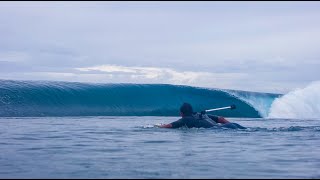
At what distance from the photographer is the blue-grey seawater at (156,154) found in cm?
730

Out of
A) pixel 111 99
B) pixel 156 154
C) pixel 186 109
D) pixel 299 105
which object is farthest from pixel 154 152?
pixel 299 105

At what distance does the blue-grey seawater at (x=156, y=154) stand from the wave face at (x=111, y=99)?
34.6 feet

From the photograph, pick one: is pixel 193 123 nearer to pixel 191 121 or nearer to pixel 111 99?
pixel 191 121

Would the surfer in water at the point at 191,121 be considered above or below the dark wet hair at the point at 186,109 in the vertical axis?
below

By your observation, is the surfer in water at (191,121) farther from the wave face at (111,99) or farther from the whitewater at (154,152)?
the wave face at (111,99)

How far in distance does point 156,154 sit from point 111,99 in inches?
773

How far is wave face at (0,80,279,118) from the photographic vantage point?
24.7 meters

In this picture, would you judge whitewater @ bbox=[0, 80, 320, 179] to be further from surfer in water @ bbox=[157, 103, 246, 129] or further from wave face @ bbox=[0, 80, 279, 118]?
wave face @ bbox=[0, 80, 279, 118]

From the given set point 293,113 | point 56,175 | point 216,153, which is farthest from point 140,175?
point 293,113

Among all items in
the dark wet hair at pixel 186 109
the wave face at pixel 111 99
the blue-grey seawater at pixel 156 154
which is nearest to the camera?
the blue-grey seawater at pixel 156 154

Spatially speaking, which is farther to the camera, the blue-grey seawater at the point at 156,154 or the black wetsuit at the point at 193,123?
the black wetsuit at the point at 193,123

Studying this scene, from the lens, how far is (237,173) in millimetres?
7277

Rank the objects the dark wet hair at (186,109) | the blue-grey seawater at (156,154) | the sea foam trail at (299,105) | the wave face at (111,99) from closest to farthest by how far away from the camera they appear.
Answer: the blue-grey seawater at (156,154), the dark wet hair at (186,109), the wave face at (111,99), the sea foam trail at (299,105)

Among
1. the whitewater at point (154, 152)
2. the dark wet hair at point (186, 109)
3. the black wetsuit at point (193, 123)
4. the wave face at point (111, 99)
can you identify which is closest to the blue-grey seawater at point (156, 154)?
the whitewater at point (154, 152)
